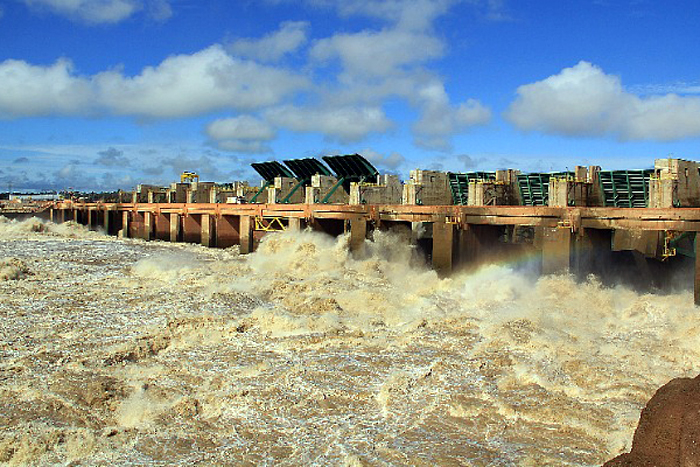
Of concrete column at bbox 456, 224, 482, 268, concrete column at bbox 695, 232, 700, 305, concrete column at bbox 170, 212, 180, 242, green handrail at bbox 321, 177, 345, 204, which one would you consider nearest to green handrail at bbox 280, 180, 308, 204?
green handrail at bbox 321, 177, 345, 204

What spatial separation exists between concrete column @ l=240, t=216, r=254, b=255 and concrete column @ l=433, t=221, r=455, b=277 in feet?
44.7

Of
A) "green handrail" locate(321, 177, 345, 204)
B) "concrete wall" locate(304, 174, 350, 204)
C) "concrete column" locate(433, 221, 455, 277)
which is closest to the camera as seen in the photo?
"concrete column" locate(433, 221, 455, 277)

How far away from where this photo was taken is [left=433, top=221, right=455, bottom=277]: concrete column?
68.9 feet

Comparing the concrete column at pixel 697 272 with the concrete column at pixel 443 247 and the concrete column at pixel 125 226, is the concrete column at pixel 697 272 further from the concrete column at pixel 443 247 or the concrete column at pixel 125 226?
the concrete column at pixel 125 226

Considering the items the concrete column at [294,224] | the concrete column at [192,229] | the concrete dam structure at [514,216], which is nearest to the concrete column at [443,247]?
the concrete dam structure at [514,216]

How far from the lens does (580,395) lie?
374 inches

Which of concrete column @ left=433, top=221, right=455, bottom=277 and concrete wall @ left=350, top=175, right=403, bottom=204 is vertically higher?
concrete wall @ left=350, top=175, right=403, bottom=204

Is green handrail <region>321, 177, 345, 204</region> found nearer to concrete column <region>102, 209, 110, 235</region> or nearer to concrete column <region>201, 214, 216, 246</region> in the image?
concrete column <region>201, 214, 216, 246</region>

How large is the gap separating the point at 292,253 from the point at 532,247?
36.8 feet

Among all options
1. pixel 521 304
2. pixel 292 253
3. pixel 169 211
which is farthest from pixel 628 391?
pixel 169 211

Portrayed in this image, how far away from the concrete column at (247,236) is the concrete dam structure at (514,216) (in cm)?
6

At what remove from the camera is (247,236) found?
1246 inches

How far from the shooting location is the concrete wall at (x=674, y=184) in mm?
17594

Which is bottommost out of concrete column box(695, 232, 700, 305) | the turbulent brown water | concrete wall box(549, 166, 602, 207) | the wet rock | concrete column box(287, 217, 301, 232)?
the turbulent brown water
